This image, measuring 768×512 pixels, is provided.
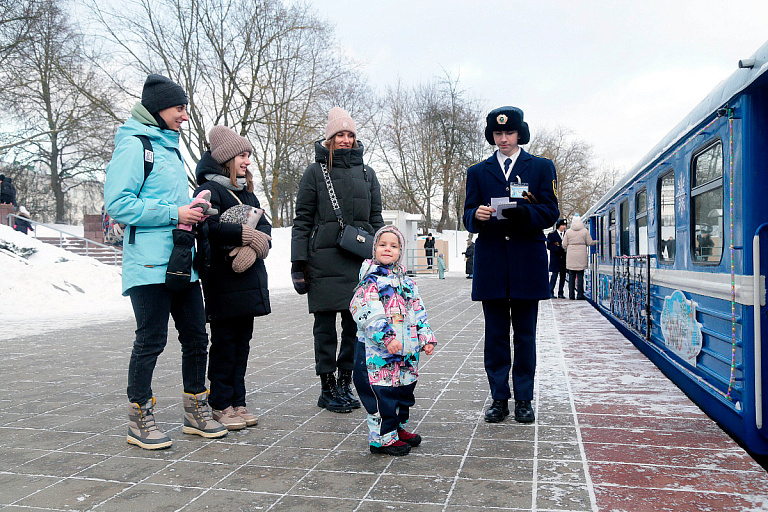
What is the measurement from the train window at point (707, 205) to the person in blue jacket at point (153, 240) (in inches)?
133

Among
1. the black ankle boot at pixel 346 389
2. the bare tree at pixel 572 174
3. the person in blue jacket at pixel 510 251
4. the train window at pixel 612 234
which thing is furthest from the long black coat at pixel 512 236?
the bare tree at pixel 572 174

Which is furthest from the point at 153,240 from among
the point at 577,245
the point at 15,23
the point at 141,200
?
the point at 15,23

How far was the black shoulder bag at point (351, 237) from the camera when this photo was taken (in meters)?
4.59

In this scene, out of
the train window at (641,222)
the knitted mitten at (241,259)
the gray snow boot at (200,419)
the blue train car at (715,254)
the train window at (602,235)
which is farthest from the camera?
the train window at (602,235)

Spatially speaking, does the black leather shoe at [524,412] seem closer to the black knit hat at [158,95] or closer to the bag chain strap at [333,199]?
the bag chain strap at [333,199]

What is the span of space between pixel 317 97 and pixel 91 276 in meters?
18.1

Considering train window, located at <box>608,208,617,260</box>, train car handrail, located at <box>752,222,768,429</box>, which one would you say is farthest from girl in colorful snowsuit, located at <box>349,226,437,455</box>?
train window, located at <box>608,208,617,260</box>

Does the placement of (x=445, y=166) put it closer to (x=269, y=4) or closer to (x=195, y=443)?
(x=269, y=4)

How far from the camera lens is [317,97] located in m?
31.6

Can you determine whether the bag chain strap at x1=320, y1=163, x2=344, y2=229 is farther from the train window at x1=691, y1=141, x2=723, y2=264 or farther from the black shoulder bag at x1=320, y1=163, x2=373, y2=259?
the train window at x1=691, y1=141, x2=723, y2=264

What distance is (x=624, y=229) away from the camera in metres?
9.21

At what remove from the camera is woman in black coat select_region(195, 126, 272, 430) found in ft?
13.8

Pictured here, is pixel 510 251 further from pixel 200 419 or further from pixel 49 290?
pixel 49 290

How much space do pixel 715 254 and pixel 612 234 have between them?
6629 mm
